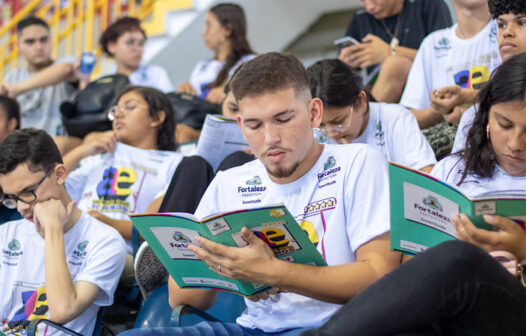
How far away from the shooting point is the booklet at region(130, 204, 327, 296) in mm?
1556

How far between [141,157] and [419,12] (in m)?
1.73

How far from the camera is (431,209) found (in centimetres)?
154

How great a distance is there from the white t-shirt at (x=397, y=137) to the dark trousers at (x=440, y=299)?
117 centimetres

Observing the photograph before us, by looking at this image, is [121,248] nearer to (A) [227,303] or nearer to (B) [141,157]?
(A) [227,303]

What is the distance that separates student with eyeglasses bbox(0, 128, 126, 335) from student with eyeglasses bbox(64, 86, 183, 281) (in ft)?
1.15

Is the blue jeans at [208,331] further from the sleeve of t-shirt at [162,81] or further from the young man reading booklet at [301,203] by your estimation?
the sleeve of t-shirt at [162,81]

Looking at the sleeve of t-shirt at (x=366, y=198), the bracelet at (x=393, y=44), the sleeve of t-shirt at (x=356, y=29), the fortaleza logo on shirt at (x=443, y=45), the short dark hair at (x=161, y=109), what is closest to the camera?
→ the sleeve of t-shirt at (x=366, y=198)

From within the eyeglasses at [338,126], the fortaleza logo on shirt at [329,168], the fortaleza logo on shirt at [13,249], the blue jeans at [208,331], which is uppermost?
the fortaleza logo on shirt at [329,168]

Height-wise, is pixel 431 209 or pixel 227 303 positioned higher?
pixel 431 209

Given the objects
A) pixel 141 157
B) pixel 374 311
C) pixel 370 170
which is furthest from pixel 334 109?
pixel 374 311

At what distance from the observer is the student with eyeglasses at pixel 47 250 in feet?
7.38

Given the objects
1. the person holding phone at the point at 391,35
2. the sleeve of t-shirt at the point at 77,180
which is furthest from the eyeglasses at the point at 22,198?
the person holding phone at the point at 391,35

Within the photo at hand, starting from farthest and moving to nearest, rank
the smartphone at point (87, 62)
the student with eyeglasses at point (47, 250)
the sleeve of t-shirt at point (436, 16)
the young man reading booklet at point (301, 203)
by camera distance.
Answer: the smartphone at point (87, 62), the sleeve of t-shirt at point (436, 16), the student with eyeglasses at point (47, 250), the young man reading booklet at point (301, 203)

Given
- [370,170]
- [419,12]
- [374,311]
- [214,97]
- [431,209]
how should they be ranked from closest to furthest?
[374,311] → [431,209] → [370,170] → [419,12] → [214,97]
